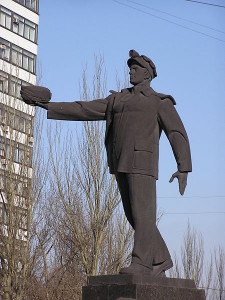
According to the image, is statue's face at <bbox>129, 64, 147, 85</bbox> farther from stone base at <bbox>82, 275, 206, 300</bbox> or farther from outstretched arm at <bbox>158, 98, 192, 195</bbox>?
stone base at <bbox>82, 275, 206, 300</bbox>

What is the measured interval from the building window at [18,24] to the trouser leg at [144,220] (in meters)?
35.3

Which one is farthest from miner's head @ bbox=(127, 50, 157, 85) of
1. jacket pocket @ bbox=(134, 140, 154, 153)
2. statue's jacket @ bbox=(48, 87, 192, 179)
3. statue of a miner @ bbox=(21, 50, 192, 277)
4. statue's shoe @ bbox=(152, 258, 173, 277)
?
statue's shoe @ bbox=(152, 258, 173, 277)

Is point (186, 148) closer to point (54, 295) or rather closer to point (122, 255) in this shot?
point (122, 255)

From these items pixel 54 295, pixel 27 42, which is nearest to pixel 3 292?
pixel 54 295

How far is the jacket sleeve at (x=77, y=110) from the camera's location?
27.1 feet

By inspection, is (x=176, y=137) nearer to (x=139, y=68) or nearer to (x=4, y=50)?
(x=139, y=68)

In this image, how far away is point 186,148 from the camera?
819 cm

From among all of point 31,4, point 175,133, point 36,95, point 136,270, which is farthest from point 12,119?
point 31,4

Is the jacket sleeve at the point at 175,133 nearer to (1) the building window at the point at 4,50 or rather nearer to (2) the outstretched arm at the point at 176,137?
(2) the outstretched arm at the point at 176,137

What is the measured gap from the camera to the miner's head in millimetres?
8273

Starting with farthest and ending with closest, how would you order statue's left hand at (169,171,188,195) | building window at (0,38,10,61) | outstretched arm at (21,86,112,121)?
building window at (0,38,10,61) < outstretched arm at (21,86,112,121) < statue's left hand at (169,171,188,195)

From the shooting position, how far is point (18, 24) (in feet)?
142

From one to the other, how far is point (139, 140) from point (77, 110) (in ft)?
2.54

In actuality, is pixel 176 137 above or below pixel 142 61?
below
